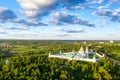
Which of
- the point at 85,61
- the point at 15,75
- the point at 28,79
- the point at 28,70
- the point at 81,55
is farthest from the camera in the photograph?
the point at 81,55

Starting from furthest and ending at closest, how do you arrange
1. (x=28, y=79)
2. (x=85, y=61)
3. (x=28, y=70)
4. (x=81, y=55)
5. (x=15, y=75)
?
Answer: 1. (x=81, y=55)
2. (x=85, y=61)
3. (x=28, y=70)
4. (x=15, y=75)
5. (x=28, y=79)

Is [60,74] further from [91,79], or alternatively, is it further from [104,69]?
[104,69]

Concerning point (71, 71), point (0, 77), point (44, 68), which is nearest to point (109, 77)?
point (71, 71)

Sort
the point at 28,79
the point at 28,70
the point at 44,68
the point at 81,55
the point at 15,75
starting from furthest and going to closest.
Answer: the point at 81,55 → the point at 44,68 → the point at 28,70 → the point at 15,75 → the point at 28,79

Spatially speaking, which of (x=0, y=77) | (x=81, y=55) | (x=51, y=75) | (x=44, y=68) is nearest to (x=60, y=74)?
(x=51, y=75)

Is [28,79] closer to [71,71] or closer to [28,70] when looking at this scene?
[28,70]

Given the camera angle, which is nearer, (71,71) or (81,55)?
(71,71)

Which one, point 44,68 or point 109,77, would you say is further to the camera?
point 44,68

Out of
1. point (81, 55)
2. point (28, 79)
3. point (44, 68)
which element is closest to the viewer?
point (28, 79)


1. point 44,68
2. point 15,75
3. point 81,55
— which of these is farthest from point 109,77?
point 81,55
